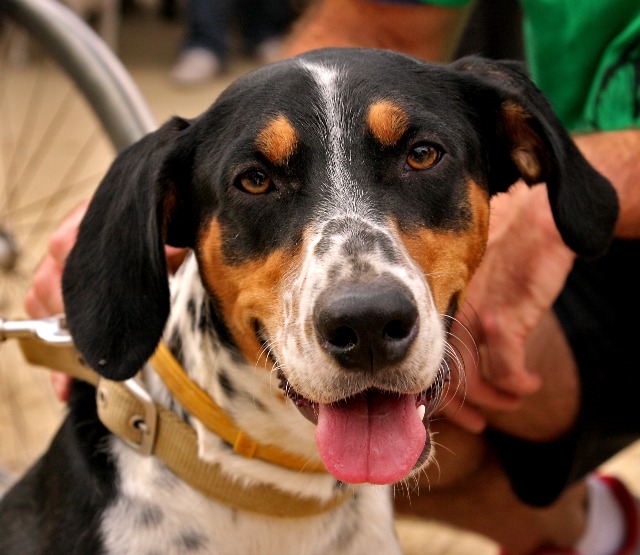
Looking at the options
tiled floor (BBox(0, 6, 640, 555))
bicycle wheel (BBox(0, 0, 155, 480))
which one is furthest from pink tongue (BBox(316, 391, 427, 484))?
bicycle wheel (BBox(0, 0, 155, 480))

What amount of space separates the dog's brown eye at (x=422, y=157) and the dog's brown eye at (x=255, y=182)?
0.24m

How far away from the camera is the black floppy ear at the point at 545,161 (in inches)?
72.6

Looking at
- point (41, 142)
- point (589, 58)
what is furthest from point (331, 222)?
point (41, 142)

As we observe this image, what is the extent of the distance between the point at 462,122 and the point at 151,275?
60 centimetres

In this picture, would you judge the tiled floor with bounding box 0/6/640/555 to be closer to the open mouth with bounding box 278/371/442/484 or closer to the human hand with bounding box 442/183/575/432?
the human hand with bounding box 442/183/575/432

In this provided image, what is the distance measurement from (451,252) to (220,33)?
6491mm

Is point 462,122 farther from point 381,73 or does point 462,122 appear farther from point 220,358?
point 220,358

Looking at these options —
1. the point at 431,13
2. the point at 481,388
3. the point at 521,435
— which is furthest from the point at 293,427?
the point at 431,13

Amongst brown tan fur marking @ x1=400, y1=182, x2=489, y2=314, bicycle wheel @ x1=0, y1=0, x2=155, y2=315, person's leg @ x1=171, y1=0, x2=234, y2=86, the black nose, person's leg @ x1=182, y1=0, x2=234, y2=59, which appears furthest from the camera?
person's leg @ x1=182, y1=0, x2=234, y2=59

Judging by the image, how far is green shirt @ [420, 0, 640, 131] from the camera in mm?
2508

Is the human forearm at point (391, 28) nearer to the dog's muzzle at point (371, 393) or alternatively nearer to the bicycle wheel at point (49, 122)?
the bicycle wheel at point (49, 122)

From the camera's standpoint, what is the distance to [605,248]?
1991 mm

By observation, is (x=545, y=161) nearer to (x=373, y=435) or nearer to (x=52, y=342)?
(x=373, y=435)

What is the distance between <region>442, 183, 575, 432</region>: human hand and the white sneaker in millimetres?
5585
